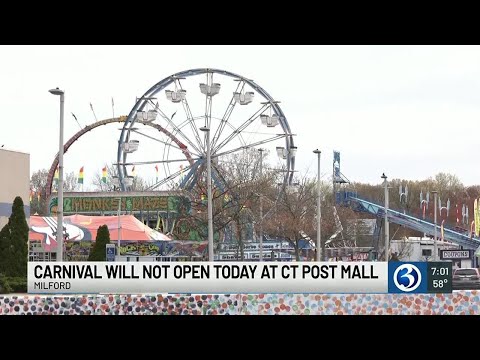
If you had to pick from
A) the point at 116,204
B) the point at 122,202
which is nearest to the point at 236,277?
the point at 122,202

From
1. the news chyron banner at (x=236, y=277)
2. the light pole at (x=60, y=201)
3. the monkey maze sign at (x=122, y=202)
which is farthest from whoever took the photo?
the monkey maze sign at (x=122, y=202)

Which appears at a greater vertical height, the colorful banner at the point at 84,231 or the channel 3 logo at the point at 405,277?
the colorful banner at the point at 84,231

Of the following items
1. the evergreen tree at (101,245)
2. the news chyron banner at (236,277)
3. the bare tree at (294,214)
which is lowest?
the news chyron banner at (236,277)

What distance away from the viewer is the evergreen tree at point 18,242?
39.9 metres

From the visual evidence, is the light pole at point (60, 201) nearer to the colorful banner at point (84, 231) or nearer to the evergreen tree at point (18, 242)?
the evergreen tree at point (18, 242)

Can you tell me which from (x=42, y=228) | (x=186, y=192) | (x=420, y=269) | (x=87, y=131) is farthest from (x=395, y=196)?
(x=420, y=269)

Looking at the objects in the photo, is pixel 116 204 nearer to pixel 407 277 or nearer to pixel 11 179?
pixel 11 179

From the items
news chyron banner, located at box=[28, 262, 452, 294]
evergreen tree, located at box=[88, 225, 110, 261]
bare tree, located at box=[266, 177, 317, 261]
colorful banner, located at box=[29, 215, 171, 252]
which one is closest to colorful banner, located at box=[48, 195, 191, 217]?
colorful banner, located at box=[29, 215, 171, 252]

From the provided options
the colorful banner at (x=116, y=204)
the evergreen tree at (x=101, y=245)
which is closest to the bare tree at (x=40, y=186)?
the colorful banner at (x=116, y=204)

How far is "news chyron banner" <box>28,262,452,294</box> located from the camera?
28.5 meters

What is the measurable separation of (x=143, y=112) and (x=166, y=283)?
37.7m

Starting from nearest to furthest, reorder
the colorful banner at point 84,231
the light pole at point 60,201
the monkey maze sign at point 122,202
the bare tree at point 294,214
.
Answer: the light pole at point 60,201 < the colorful banner at point 84,231 < the bare tree at point 294,214 < the monkey maze sign at point 122,202

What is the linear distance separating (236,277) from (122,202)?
172ft

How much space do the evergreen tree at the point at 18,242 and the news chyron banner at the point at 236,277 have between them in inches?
440
